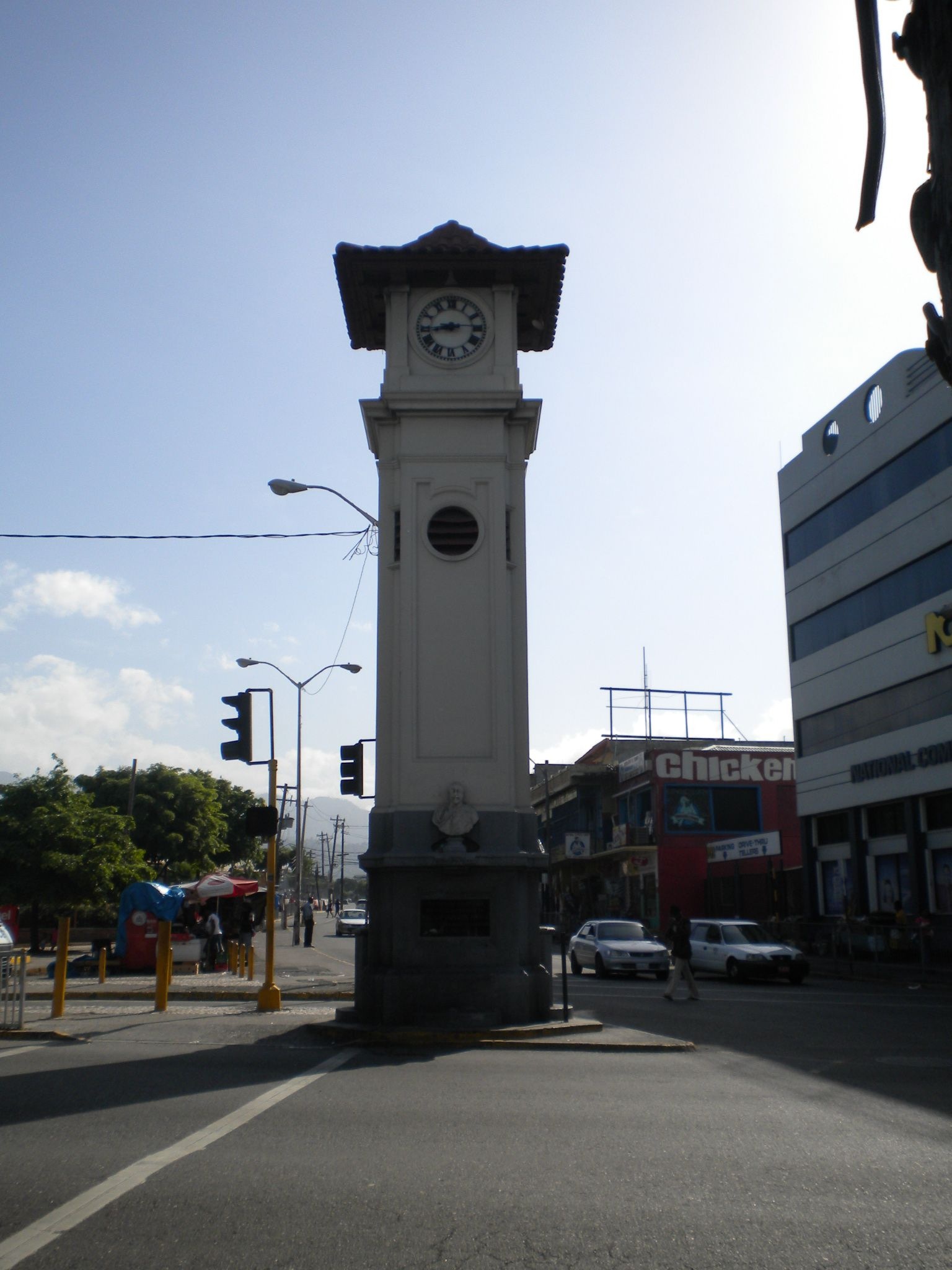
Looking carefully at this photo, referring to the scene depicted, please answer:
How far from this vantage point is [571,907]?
56.1 metres

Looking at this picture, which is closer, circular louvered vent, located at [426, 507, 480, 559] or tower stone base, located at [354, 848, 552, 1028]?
tower stone base, located at [354, 848, 552, 1028]

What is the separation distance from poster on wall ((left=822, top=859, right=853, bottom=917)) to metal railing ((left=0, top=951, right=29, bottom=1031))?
90.9ft

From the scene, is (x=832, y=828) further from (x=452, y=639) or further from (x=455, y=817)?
(x=455, y=817)

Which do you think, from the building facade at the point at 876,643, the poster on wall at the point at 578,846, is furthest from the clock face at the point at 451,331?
the poster on wall at the point at 578,846

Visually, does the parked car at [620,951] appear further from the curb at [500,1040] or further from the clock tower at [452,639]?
the curb at [500,1040]

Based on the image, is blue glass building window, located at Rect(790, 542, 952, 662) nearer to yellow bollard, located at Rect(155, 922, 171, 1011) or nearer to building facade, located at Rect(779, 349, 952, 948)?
building facade, located at Rect(779, 349, 952, 948)

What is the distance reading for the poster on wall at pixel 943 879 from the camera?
3106 cm

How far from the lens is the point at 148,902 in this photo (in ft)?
87.3

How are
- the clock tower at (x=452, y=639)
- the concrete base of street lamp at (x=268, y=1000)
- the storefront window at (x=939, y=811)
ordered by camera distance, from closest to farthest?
the clock tower at (x=452, y=639), the concrete base of street lamp at (x=268, y=1000), the storefront window at (x=939, y=811)

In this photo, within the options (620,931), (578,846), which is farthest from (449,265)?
(578,846)

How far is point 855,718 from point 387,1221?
33216 millimetres

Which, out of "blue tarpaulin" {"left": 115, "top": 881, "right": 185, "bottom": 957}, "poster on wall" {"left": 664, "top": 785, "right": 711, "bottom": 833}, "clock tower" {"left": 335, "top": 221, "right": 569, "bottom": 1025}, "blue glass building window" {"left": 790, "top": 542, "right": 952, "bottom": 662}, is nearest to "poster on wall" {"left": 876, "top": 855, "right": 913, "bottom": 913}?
"blue glass building window" {"left": 790, "top": 542, "right": 952, "bottom": 662}

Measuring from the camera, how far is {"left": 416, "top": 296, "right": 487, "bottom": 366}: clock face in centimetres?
1734

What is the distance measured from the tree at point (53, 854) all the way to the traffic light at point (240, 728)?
846 inches
